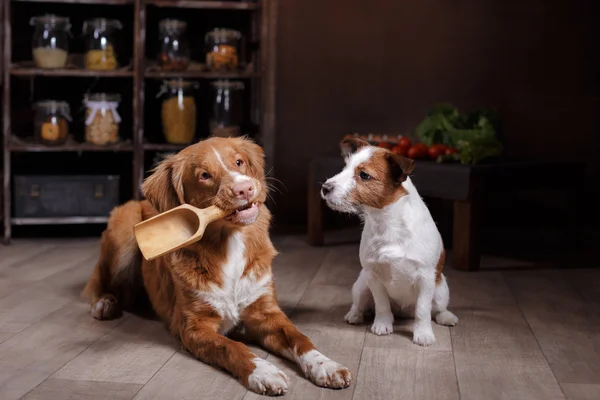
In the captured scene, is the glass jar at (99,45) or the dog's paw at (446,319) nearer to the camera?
the dog's paw at (446,319)

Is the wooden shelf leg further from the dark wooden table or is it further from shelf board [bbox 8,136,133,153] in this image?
shelf board [bbox 8,136,133,153]

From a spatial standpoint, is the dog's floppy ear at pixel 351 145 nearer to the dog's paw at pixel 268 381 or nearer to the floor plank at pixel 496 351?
the floor plank at pixel 496 351

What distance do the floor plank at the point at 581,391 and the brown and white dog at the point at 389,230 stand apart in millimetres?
516

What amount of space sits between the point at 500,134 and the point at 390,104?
0.80 m

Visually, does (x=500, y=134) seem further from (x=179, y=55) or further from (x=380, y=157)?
(x=380, y=157)

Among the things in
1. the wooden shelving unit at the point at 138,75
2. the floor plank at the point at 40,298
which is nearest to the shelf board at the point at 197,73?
the wooden shelving unit at the point at 138,75

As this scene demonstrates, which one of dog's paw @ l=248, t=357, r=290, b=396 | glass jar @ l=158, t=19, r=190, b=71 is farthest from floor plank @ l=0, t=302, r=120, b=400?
glass jar @ l=158, t=19, r=190, b=71

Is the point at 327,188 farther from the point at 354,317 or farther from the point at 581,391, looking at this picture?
the point at 581,391

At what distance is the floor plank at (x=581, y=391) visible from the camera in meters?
2.23

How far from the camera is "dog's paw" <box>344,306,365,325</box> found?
2949mm

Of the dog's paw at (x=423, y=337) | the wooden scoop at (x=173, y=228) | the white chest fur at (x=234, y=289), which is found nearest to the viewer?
the wooden scoop at (x=173, y=228)

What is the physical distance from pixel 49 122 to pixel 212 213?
101 inches

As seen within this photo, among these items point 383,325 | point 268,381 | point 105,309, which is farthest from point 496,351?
point 105,309

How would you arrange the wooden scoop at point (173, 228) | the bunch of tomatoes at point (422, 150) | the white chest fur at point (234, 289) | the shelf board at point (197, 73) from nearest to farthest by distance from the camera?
the wooden scoop at point (173, 228) < the white chest fur at point (234, 289) < the bunch of tomatoes at point (422, 150) < the shelf board at point (197, 73)
